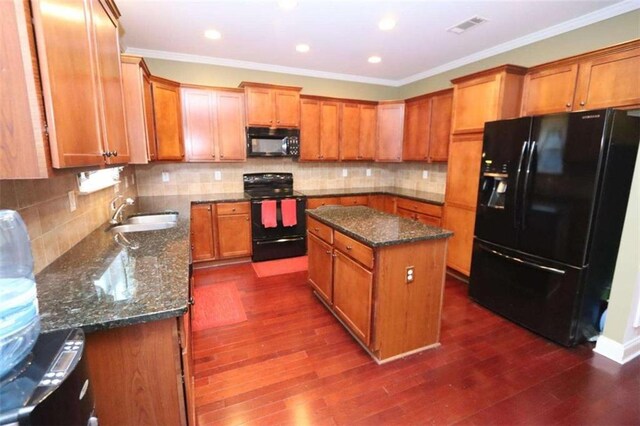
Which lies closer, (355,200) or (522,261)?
(522,261)

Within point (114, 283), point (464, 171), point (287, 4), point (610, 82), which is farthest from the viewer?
point (464, 171)

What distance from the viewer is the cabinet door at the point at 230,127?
13.0 ft

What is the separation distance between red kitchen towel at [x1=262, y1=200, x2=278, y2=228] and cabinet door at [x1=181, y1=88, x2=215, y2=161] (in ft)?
3.20

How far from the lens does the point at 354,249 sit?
2.23 m

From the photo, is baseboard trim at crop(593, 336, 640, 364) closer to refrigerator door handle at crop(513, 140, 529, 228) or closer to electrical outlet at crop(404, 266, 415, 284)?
refrigerator door handle at crop(513, 140, 529, 228)

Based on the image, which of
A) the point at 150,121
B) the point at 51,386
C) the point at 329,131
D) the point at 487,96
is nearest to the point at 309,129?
the point at 329,131

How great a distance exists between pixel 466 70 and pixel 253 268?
3.84 metres

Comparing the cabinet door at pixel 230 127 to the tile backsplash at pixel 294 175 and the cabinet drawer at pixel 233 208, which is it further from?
the cabinet drawer at pixel 233 208

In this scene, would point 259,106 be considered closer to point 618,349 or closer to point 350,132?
point 350,132

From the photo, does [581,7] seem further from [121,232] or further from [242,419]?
[121,232]

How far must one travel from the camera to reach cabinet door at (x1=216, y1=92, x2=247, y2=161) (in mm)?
3953

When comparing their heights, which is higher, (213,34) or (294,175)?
(213,34)

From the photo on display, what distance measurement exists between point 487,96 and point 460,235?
1.51 metres

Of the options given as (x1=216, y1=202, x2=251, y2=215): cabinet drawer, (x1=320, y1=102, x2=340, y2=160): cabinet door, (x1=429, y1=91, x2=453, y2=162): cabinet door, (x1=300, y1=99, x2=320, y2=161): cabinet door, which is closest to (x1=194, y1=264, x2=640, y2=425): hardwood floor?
(x1=216, y1=202, x2=251, y2=215): cabinet drawer
